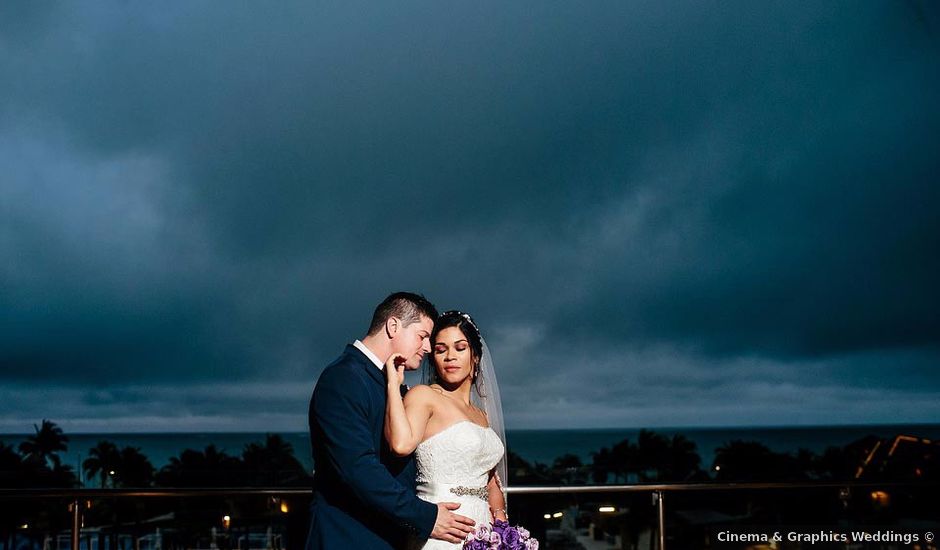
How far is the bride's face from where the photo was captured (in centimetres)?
347

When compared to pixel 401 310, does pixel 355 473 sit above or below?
below

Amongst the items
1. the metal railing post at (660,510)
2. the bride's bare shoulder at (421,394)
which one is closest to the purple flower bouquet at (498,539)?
the bride's bare shoulder at (421,394)

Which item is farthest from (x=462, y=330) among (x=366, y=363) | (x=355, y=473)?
(x=355, y=473)

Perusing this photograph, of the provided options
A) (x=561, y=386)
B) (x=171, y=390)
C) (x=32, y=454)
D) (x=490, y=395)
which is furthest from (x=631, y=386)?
(x=490, y=395)

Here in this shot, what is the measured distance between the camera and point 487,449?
3.39 meters

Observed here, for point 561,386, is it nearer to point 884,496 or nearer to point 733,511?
point 733,511

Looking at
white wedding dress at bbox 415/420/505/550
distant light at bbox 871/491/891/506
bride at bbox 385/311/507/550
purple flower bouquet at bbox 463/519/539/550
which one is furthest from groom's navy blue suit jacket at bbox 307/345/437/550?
distant light at bbox 871/491/891/506

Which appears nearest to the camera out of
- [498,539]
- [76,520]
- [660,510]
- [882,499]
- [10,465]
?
[498,539]

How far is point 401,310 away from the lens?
9.30ft

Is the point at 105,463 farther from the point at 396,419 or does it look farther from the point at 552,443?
the point at 552,443

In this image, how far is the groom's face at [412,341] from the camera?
2818 millimetres

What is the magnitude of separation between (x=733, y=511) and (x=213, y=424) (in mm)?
95454

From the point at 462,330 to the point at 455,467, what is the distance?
1.95ft

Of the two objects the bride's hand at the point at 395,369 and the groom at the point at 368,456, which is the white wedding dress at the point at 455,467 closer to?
the groom at the point at 368,456
